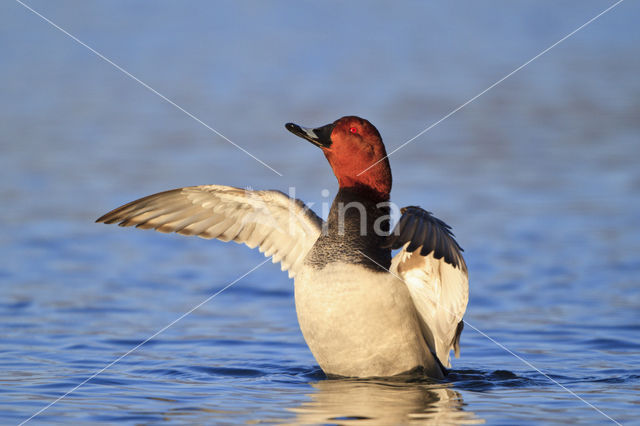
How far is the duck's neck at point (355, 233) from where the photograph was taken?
20.8 ft

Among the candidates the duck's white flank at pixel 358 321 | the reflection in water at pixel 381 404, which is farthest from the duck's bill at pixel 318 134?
the reflection in water at pixel 381 404

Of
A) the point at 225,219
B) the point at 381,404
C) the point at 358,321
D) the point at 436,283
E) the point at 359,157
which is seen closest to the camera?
the point at 381,404

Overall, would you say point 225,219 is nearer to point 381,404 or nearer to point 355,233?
point 355,233

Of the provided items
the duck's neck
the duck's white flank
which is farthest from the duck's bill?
the duck's white flank

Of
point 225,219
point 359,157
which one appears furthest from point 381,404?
point 225,219

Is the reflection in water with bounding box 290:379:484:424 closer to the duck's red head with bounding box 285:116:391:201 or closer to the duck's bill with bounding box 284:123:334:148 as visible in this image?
the duck's red head with bounding box 285:116:391:201

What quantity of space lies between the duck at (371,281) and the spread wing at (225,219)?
26 centimetres

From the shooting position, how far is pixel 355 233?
6.43 meters

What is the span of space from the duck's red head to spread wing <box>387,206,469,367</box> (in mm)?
567

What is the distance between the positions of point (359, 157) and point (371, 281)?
38.7 inches

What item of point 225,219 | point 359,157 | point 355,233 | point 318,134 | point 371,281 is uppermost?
point 318,134

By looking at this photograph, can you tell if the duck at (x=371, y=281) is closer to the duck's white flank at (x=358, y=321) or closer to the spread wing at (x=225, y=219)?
the duck's white flank at (x=358, y=321)

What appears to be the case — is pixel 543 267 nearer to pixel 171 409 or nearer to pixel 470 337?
pixel 470 337

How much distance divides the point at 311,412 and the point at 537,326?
3.50m
